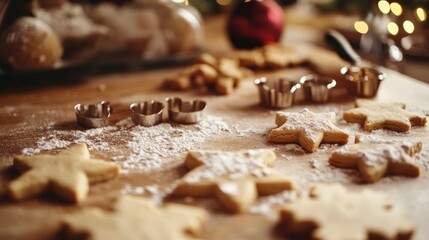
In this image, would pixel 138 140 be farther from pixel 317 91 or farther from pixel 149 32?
pixel 149 32

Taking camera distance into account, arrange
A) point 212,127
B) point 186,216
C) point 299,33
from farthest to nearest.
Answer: point 299,33 < point 212,127 < point 186,216

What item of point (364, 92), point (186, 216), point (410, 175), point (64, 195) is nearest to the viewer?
point (186, 216)

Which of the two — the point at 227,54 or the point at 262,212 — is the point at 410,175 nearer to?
the point at 262,212

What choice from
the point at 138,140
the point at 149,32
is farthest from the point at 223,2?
the point at 138,140

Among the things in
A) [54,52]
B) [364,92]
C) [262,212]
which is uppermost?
[54,52]

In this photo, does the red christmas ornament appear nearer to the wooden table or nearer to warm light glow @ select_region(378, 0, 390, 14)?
the wooden table

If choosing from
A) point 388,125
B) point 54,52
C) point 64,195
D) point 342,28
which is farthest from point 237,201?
point 342,28
